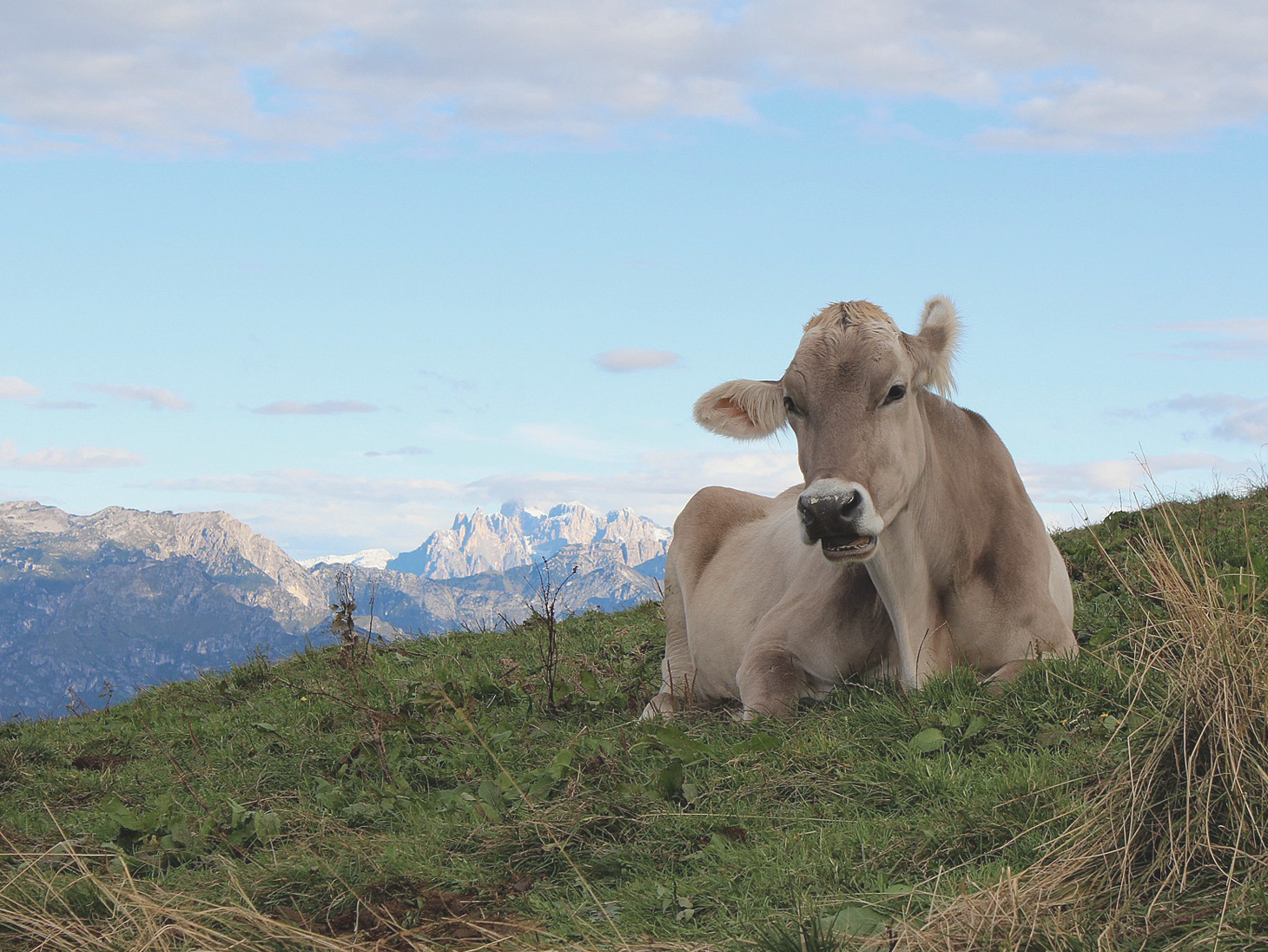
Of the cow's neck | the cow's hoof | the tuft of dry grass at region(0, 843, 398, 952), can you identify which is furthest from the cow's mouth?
the tuft of dry grass at region(0, 843, 398, 952)

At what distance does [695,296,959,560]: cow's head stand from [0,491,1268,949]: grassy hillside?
1.04 meters

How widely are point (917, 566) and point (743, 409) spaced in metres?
→ 1.52

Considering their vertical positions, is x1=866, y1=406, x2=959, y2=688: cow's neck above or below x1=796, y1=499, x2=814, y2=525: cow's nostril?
below

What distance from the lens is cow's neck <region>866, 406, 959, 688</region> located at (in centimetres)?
661

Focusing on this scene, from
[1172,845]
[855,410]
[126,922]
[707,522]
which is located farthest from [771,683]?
[126,922]

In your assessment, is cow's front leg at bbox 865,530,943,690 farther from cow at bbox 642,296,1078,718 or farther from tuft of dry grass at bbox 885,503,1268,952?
tuft of dry grass at bbox 885,503,1268,952

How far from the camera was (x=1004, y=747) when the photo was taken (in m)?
5.07

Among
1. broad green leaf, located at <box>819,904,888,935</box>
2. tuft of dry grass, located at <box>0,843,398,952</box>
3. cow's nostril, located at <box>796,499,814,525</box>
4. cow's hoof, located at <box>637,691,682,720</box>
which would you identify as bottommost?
tuft of dry grass, located at <box>0,843,398,952</box>

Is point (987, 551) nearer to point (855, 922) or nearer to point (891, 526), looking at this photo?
point (891, 526)

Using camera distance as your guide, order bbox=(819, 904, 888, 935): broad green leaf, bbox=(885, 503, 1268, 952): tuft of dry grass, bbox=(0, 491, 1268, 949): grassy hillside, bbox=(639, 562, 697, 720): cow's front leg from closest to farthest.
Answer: bbox=(885, 503, 1268, 952): tuft of dry grass, bbox=(819, 904, 888, 935): broad green leaf, bbox=(0, 491, 1268, 949): grassy hillside, bbox=(639, 562, 697, 720): cow's front leg

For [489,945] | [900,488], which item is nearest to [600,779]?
[489,945]

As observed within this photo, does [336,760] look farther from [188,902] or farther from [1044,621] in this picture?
[1044,621]

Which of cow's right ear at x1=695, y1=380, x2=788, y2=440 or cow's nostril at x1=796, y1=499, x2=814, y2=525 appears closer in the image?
cow's nostril at x1=796, y1=499, x2=814, y2=525

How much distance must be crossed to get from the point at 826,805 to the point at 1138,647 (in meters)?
1.49
